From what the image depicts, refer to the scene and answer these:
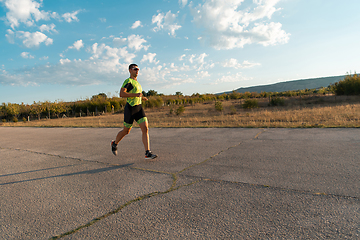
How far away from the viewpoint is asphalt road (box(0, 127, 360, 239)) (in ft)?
7.14

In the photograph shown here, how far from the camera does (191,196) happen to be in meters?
2.95

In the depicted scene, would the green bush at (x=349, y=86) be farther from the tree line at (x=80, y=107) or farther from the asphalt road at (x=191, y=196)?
the asphalt road at (x=191, y=196)

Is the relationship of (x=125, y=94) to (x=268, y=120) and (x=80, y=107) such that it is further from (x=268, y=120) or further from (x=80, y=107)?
(x=80, y=107)

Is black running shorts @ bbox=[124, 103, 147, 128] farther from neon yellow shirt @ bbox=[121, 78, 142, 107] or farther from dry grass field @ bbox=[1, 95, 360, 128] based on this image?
dry grass field @ bbox=[1, 95, 360, 128]

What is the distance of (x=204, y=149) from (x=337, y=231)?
3.97 m

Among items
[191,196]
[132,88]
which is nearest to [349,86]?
[132,88]

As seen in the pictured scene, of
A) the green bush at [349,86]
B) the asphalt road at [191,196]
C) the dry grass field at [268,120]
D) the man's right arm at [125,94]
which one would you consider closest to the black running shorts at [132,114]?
the man's right arm at [125,94]

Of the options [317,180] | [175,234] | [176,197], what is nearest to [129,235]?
[175,234]

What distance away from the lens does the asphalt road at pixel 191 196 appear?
218 cm

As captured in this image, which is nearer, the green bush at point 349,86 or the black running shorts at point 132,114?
the black running shorts at point 132,114

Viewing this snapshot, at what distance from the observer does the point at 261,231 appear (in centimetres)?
207

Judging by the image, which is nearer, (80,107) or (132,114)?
(132,114)

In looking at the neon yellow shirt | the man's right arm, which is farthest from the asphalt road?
the man's right arm

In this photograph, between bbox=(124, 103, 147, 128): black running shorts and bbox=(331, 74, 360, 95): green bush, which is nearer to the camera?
bbox=(124, 103, 147, 128): black running shorts
